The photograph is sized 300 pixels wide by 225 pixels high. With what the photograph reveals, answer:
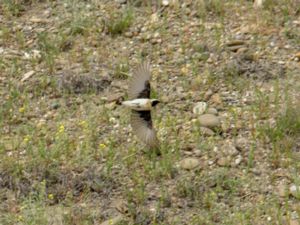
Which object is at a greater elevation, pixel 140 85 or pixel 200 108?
pixel 140 85

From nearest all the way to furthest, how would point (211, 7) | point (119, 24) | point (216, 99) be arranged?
point (216, 99) < point (119, 24) < point (211, 7)

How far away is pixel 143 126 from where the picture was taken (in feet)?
21.4

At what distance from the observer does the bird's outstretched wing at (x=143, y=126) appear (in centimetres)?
647

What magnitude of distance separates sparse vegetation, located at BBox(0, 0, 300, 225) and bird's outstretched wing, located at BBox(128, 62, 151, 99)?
0.26 m

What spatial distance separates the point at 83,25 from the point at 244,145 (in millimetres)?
1995

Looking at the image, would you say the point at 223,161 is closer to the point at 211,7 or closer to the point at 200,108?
the point at 200,108

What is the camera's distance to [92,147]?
6637mm

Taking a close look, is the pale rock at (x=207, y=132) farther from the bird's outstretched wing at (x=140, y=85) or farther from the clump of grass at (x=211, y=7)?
the clump of grass at (x=211, y=7)

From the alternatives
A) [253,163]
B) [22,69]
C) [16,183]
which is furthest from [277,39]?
[16,183]

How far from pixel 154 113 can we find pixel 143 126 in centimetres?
45

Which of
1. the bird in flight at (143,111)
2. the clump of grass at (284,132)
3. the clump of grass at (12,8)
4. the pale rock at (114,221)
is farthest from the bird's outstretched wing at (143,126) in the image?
the clump of grass at (12,8)

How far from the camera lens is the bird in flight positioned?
21.2 feet

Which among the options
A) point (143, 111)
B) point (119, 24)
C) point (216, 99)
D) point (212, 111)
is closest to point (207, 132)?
point (212, 111)

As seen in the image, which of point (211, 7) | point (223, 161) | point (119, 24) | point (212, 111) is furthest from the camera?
point (211, 7)
